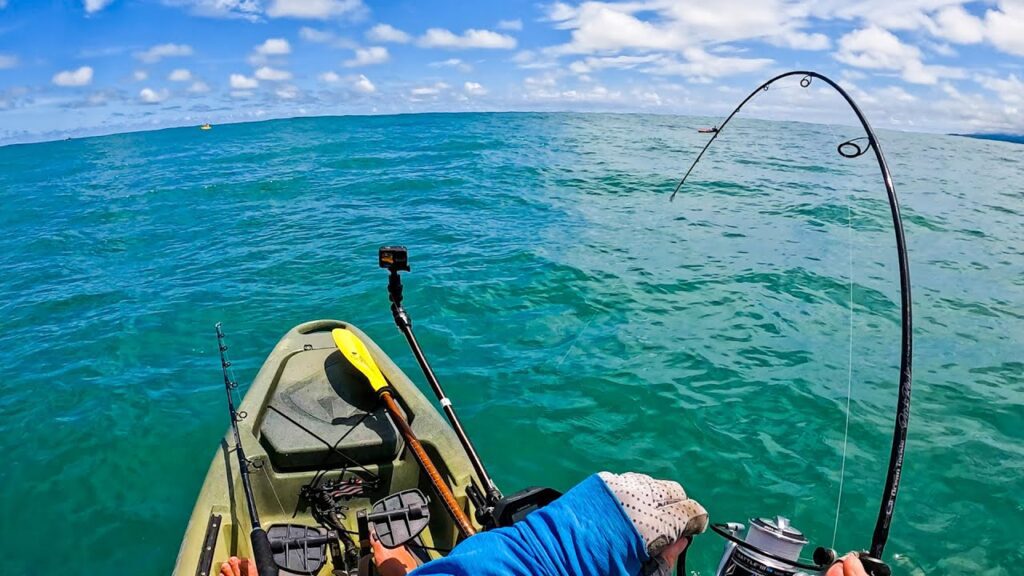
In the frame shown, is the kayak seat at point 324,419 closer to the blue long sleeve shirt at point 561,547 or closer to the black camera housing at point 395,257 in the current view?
the black camera housing at point 395,257

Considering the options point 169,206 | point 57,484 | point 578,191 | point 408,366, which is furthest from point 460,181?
point 57,484

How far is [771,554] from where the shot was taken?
2154 mm

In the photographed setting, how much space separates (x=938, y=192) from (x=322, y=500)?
32215 millimetres

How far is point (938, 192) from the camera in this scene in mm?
27469

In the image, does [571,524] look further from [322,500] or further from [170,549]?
[170,549]

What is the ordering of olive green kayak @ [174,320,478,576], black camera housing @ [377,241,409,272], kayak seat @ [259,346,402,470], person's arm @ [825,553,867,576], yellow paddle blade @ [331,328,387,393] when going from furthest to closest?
black camera housing @ [377,241,409,272] → yellow paddle blade @ [331,328,387,393] → kayak seat @ [259,346,402,470] → olive green kayak @ [174,320,478,576] → person's arm @ [825,553,867,576]

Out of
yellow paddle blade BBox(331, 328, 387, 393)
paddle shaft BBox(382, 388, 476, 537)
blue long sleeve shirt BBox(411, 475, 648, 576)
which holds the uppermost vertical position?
blue long sleeve shirt BBox(411, 475, 648, 576)

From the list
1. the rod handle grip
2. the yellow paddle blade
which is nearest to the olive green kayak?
the yellow paddle blade

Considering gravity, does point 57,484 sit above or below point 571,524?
below

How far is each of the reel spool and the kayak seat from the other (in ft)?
12.3

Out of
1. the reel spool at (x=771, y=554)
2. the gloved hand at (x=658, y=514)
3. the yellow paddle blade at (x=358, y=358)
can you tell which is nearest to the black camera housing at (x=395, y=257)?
the yellow paddle blade at (x=358, y=358)

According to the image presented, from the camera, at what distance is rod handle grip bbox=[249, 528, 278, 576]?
3023mm

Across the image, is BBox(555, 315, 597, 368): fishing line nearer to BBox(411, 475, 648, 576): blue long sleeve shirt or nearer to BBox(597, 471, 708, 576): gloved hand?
BBox(597, 471, 708, 576): gloved hand

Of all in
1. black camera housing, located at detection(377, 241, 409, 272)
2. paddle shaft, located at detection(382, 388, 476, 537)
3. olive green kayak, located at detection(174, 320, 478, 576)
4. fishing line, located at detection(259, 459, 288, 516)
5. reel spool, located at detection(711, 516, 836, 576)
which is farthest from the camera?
black camera housing, located at detection(377, 241, 409, 272)
